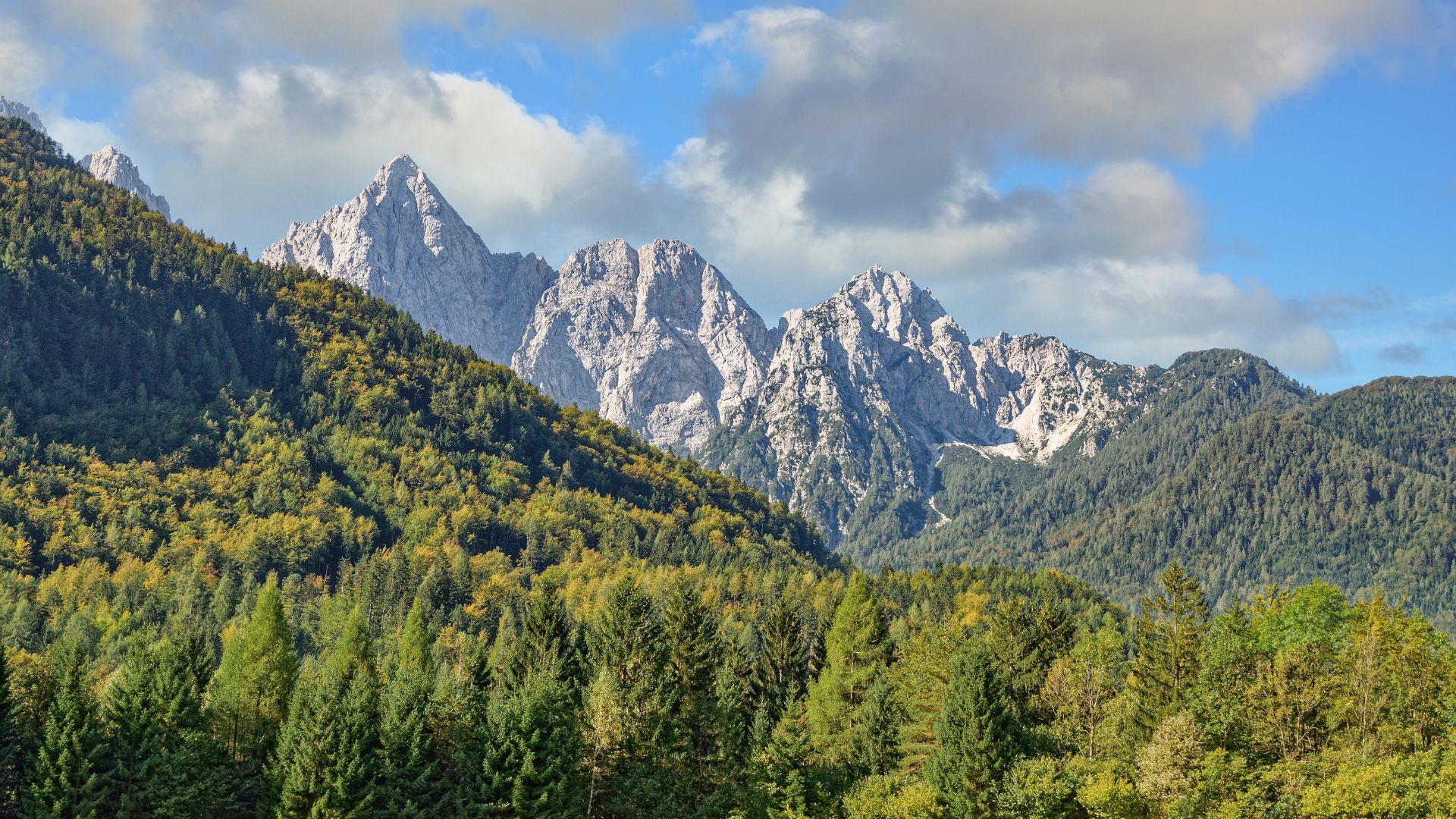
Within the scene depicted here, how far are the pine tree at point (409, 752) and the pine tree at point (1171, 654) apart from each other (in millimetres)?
56602

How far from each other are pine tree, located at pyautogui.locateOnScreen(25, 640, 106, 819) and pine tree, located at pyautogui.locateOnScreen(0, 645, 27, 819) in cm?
179

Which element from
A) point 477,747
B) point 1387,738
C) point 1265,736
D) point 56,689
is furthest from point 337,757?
point 1387,738

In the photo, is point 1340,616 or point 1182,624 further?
point 1340,616

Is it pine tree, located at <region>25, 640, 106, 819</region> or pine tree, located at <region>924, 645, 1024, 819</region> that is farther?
pine tree, located at <region>924, 645, 1024, 819</region>

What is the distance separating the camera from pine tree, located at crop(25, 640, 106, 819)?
253 ft

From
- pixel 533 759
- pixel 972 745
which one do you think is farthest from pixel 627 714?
pixel 972 745

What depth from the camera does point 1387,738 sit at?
90250 millimetres

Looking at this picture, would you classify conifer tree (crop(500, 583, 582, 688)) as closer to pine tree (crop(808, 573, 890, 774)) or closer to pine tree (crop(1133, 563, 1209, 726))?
pine tree (crop(808, 573, 890, 774))

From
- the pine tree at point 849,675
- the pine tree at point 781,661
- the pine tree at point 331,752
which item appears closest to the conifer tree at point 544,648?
the pine tree at point 331,752

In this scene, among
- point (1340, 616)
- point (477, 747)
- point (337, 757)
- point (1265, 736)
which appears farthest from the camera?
point (1340, 616)

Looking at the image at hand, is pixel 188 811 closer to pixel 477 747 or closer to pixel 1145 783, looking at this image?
pixel 477 747

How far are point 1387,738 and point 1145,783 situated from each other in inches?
806

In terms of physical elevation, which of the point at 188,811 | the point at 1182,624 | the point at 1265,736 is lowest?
the point at 188,811

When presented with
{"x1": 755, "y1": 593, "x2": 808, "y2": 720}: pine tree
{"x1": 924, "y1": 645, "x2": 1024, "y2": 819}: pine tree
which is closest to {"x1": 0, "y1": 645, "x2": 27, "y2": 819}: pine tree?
{"x1": 924, "y1": 645, "x2": 1024, "y2": 819}: pine tree
